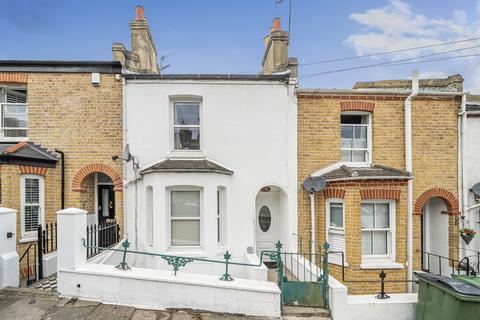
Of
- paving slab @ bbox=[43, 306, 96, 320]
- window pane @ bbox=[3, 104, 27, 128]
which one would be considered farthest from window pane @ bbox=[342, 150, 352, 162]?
window pane @ bbox=[3, 104, 27, 128]

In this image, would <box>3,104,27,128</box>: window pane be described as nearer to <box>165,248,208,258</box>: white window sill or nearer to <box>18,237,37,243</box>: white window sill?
<box>18,237,37,243</box>: white window sill

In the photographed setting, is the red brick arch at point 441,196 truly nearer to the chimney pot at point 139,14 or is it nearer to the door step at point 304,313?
the door step at point 304,313

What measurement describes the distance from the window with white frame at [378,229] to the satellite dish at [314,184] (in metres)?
1.25

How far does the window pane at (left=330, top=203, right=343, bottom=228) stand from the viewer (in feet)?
27.2

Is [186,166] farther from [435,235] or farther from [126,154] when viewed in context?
[435,235]

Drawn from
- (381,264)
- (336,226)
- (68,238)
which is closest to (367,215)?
(336,226)

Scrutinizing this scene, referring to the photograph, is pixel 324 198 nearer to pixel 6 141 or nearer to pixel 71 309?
pixel 71 309

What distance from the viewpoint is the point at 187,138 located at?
8859 millimetres

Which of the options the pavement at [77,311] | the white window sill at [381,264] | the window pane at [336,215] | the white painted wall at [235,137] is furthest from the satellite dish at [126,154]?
the white window sill at [381,264]

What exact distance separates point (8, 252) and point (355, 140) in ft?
30.9

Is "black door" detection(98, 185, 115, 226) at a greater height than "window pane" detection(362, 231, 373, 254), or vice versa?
"black door" detection(98, 185, 115, 226)

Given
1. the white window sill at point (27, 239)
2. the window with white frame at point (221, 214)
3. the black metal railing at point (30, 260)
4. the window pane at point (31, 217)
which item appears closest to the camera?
the black metal railing at point (30, 260)

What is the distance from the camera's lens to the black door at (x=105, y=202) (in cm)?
982

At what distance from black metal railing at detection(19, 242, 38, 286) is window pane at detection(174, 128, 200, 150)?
4.51 meters
